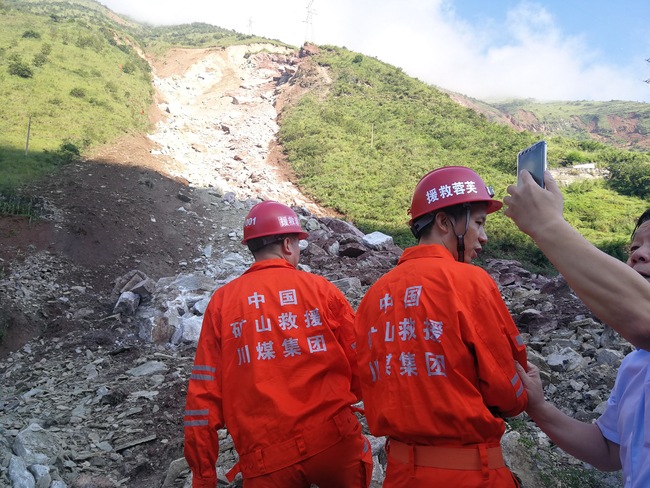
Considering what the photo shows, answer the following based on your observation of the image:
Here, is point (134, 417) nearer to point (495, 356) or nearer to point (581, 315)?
point (495, 356)

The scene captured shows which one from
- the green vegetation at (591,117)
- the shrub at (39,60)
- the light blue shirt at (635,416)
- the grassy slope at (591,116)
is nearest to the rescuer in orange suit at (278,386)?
the light blue shirt at (635,416)

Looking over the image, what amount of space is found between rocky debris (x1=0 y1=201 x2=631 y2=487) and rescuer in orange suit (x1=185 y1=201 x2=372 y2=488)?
123 cm

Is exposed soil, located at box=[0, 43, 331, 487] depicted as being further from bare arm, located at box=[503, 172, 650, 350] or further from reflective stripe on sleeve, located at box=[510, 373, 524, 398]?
bare arm, located at box=[503, 172, 650, 350]

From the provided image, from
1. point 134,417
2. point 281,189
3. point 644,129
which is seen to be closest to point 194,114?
point 281,189

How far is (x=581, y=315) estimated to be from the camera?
640 cm

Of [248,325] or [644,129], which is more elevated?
[644,129]

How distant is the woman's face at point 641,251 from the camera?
122 centimetres

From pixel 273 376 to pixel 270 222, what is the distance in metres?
0.85

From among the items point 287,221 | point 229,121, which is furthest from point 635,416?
point 229,121

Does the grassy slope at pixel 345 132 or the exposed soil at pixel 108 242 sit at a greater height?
the grassy slope at pixel 345 132

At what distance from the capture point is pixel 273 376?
2064 millimetres

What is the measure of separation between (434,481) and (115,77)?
1114 inches

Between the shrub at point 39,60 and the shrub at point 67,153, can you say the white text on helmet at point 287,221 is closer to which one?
the shrub at point 67,153

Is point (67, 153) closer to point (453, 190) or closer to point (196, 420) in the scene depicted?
point (196, 420)
